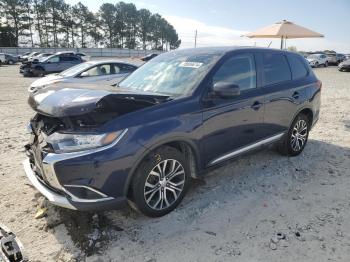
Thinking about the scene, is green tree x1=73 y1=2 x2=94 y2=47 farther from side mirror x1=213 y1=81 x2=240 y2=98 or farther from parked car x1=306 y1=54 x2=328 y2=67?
side mirror x1=213 y1=81 x2=240 y2=98

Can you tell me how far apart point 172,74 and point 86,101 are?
1375mm

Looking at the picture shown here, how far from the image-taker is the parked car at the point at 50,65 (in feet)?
73.5

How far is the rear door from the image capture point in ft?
15.7

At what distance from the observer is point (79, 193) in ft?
10.4

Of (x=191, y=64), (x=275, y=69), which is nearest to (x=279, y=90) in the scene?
(x=275, y=69)

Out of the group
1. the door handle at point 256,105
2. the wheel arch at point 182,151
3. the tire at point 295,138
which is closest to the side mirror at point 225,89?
the wheel arch at point 182,151

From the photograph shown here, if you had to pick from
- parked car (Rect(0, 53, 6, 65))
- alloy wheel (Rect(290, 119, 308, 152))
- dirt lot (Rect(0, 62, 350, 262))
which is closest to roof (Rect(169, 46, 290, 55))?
alloy wheel (Rect(290, 119, 308, 152))

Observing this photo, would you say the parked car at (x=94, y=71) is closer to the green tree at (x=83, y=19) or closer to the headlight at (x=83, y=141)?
the headlight at (x=83, y=141)

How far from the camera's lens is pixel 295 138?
5559 millimetres

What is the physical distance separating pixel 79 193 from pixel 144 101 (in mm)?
1092

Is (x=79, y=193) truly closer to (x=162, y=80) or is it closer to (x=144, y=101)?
(x=144, y=101)

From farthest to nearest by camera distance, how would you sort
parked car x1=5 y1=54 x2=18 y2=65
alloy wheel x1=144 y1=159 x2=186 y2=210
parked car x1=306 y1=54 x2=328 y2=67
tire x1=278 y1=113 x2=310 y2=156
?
parked car x1=5 y1=54 x2=18 y2=65
parked car x1=306 y1=54 x2=328 y2=67
tire x1=278 y1=113 x2=310 y2=156
alloy wheel x1=144 y1=159 x2=186 y2=210

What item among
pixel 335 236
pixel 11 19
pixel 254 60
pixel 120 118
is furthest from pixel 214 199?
pixel 11 19

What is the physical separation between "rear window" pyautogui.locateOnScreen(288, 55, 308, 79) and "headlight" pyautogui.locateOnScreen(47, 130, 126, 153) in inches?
132
